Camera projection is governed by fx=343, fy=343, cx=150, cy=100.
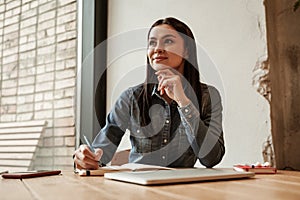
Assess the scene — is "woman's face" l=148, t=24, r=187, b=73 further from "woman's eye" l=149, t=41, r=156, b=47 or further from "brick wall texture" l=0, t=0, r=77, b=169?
"brick wall texture" l=0, t=0, r=77, b=169

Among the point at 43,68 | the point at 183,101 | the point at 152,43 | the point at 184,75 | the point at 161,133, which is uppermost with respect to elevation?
the point at 43,68

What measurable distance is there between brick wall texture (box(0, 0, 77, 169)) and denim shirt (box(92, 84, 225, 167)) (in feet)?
3.55

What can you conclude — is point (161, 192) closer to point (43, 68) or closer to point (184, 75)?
point (184, 75)

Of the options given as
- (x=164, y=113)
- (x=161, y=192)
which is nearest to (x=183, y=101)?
(x=164, y=113)

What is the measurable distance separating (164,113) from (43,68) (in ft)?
4.78

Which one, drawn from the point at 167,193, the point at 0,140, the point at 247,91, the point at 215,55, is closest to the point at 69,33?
the point at 0,140

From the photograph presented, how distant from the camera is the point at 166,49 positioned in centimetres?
144

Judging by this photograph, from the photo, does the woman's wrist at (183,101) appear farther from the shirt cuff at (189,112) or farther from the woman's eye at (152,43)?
the woman's eye at (152,43)

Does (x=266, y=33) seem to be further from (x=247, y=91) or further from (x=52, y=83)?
(x=52, y=83)

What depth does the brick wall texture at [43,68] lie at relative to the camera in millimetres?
2525

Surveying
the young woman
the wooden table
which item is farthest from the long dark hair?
the wooden table

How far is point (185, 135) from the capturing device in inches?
56.6

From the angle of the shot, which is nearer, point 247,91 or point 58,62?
point 247,91

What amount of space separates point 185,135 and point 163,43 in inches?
15.7
